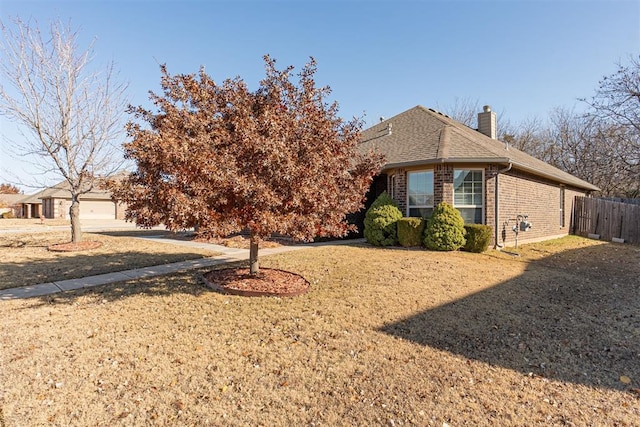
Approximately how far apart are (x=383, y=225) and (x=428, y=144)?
139 inches

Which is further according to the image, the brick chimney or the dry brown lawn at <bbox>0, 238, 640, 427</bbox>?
the brick chimney

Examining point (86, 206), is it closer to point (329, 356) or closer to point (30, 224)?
point (30, 224)

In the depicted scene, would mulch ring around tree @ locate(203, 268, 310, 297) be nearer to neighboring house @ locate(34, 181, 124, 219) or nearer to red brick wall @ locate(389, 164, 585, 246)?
red brick wall @ locate(389, 164, 585, 246)

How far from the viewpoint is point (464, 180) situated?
A: 10.8 meters

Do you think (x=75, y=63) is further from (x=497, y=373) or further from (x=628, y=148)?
(x=628, y=148)

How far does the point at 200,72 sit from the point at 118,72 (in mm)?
8705

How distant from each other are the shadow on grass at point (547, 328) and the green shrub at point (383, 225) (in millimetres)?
4369

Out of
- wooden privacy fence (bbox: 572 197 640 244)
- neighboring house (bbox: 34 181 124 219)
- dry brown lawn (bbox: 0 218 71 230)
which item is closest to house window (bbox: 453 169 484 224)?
wooden privacy fence (bbox: 572 197 640 244)

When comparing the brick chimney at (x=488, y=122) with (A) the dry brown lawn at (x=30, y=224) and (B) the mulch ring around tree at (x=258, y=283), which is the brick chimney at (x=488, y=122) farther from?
(A) the dry brown lawn at (x=30, y=224)

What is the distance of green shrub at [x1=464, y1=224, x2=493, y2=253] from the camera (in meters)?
9.76

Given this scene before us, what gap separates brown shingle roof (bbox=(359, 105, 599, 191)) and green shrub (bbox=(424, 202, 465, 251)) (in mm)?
1573

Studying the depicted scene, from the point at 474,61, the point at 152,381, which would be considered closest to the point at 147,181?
the point at 152,381

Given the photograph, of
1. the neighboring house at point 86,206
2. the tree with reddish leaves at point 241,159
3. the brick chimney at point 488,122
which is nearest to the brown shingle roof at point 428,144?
the tree with reddish leaves at point 241,159

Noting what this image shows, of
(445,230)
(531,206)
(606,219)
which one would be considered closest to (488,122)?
(531,206)
